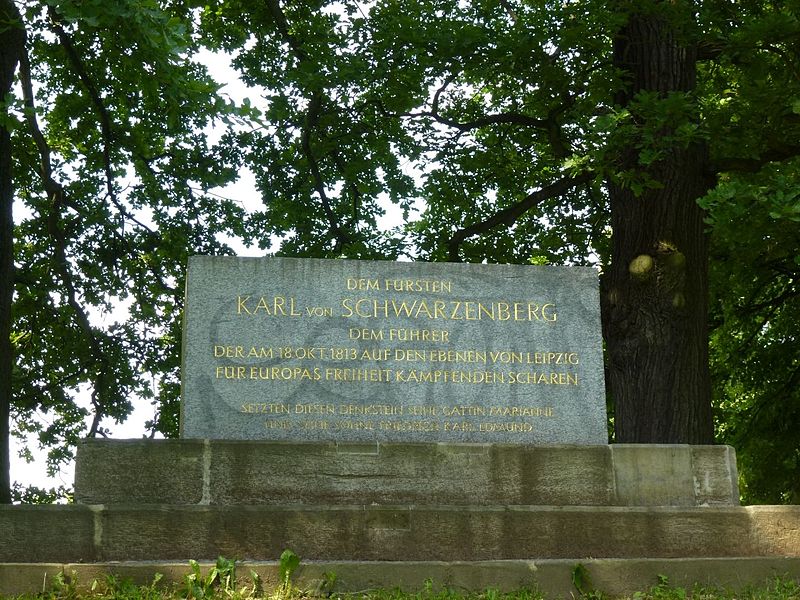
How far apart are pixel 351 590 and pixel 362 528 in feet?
1.87

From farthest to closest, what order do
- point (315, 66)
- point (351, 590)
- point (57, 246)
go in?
point (57, 246) < point (315, 66) < point (351, 590)

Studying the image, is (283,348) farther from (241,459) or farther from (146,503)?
(146,503)

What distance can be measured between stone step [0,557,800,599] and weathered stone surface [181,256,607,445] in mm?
1211

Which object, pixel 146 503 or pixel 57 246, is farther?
pixel 57 246

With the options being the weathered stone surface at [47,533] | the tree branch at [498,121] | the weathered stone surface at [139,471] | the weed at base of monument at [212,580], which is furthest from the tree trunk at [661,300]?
the weathered stone surface at [47,533]

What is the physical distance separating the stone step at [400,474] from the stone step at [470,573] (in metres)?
0.62

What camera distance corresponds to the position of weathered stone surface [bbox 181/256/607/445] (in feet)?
→ 27.3

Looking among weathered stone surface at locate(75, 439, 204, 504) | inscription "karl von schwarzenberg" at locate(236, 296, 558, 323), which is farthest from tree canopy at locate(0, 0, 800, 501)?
weathered stone surface at locate(75, 439, 204, 504)

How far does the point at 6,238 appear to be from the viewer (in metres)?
Result: 13.6

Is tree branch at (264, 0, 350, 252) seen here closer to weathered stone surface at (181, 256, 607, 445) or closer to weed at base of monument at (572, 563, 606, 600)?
weathered stone surface at (181, 256, 607, 445)

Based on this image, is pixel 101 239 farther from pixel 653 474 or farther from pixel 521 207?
pixel 653 474

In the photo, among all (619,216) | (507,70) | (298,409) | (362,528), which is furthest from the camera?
(507,70)

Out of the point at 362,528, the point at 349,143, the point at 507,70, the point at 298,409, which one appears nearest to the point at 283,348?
the point at 298,409

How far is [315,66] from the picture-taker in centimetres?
1486
